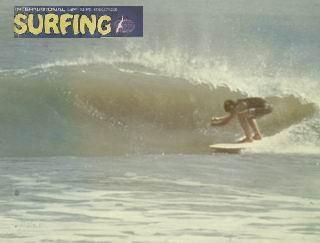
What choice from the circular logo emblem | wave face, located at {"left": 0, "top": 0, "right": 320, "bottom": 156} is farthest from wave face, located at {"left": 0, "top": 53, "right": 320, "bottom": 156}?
the circular logo emblem

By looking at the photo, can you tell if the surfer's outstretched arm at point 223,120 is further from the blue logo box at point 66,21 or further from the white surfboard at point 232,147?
the blue logo box at point 66,21

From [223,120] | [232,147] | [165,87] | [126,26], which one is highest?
[126,26]

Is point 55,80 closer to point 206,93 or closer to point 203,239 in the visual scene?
point 206,93

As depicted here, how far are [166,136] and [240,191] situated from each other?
13.7 inches

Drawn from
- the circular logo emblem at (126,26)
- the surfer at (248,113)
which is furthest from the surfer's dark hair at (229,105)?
the circular logo emblem at (126,26)

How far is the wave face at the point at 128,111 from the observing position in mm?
2211

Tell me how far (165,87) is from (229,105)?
25 centimetres

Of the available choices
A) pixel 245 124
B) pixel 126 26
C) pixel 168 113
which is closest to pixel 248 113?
pixel 245 124

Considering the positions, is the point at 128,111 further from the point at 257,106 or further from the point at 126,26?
the point at 257,106

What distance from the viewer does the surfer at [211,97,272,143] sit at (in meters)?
2.21

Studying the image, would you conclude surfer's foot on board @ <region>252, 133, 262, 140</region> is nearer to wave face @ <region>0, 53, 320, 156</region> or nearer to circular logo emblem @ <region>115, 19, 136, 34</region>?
wave face @ <region>0, 53, 320, 156</region>

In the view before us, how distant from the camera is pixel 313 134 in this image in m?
2.22

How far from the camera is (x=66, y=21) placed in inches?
87.9

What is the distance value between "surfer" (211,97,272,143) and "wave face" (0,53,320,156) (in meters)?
0.02
